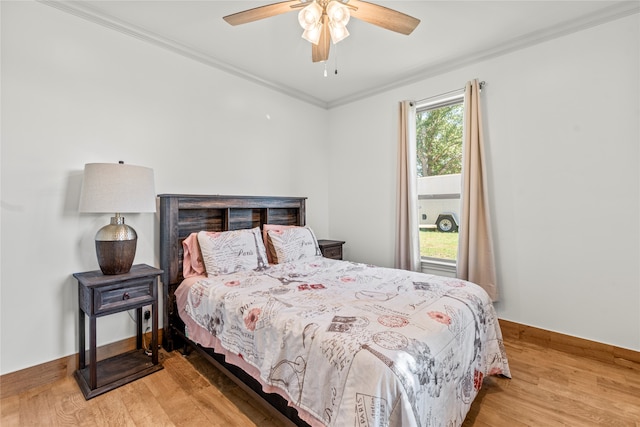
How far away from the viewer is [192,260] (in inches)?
98.5

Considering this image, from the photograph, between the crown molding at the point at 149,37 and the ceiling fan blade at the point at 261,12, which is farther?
the crown molding at the point at 149,37

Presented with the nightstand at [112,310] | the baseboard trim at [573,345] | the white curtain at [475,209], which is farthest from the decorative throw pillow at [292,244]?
the baseboard trim at [573,345]

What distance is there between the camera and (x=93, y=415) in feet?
5.65

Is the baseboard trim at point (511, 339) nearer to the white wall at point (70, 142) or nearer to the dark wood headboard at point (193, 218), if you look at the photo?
the white wall at point (70, 142)

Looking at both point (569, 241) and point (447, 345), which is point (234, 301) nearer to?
point (447, 345)

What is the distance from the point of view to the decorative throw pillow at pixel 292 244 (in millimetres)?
2855

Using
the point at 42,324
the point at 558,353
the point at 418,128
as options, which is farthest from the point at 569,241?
the point at 42,324

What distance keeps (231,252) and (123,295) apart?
82 cm

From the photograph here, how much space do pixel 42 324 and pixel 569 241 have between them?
418cm

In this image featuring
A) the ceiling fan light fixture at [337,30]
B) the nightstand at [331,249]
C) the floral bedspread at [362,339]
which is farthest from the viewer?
the nightstand at [331,249]

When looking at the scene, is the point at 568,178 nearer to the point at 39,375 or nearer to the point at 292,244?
the point at 292,244

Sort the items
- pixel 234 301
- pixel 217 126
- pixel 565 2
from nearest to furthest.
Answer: pixel 234 301 < pixel 565 2 < pixel 217 126

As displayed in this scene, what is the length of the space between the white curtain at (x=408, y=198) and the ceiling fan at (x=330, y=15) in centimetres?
155

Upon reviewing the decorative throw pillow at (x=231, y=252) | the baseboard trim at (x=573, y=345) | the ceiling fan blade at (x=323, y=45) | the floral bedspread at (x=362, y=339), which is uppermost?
the ceiling fan blade at (x=323, y=45)
